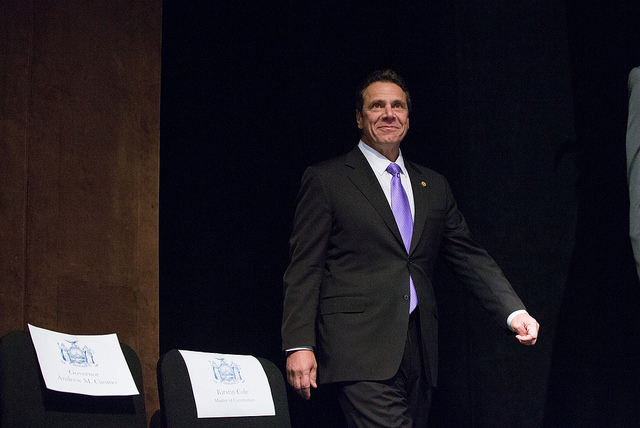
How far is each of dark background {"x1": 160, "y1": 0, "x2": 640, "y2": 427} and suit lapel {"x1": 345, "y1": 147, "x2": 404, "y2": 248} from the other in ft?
1.56

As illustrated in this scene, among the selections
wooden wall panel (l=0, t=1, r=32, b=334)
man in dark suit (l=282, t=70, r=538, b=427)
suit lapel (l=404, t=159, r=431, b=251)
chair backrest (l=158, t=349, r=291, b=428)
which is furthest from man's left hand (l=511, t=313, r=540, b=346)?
wooden wall panel (l=0, t=1, r=32, b=334)

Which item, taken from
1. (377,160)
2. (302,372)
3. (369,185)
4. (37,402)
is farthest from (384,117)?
(37,402)

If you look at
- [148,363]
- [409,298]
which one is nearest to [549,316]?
[409,298]

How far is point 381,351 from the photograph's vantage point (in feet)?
7.67

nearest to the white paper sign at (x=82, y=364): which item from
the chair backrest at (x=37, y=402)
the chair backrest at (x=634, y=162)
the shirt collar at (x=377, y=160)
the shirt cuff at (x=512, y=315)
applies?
the chair backrest at (x=37, y=402)

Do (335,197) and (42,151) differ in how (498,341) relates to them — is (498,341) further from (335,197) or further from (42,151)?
(42,151)

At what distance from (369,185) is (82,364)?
1.03 meters

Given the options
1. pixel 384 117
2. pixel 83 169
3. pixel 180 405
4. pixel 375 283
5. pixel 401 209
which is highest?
pixel 384 117

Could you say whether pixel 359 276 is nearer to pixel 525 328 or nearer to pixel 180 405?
pixel 525 328

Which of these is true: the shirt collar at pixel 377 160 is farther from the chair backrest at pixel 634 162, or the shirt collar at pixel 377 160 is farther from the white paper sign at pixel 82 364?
the white paper sign at pixel 82 364

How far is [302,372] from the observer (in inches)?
91.5

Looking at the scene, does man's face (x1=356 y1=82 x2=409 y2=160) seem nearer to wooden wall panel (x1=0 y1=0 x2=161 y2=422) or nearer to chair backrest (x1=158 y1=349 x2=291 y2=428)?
wooden wall panel (x1=0 y1=0 x2=161 y2=422)

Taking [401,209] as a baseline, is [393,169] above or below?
above

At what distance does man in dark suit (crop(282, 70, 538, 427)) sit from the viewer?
233 cm
